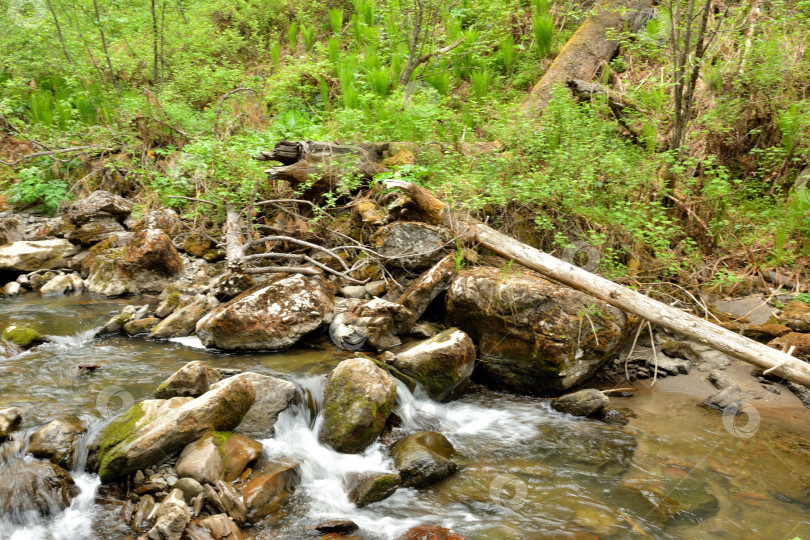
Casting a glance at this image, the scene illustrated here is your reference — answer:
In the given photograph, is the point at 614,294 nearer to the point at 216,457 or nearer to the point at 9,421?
the point at 216,457

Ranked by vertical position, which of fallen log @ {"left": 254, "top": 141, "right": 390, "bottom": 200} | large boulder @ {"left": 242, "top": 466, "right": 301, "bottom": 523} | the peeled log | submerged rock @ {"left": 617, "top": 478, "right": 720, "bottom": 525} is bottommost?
submerged rock @ {"left": 617, "top": 478, "right": 720, "bottom": 525}

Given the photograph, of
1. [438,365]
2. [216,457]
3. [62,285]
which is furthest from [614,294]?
[62,285]

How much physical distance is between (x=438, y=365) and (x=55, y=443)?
3.10m

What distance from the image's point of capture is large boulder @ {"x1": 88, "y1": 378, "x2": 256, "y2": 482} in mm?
3557

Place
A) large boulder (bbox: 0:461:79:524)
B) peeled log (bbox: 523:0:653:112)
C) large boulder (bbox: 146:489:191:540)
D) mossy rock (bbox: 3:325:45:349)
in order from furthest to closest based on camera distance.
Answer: peeled log (bbox: 523:0:653:112) < mossy rock (bbox: 3:325:45:349) < large boulder (bbox: 0:461:79:524) < large boulder (bbox: 146:489:191:540)

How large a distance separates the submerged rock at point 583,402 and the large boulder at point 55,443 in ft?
13.4

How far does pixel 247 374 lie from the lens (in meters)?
4.42

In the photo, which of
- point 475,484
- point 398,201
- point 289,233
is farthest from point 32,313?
point 475,484

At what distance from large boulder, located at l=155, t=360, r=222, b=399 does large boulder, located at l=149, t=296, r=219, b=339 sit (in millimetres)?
1621

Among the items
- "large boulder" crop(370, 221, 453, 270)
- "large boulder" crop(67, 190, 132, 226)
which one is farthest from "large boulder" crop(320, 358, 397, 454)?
"large boulder" crop(67, 190, 132, 226)

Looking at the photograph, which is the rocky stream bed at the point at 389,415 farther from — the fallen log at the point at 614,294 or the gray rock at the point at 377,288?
the fallen log at the point at 614,294

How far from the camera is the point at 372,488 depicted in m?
3.73

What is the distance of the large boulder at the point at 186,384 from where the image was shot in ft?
14.2

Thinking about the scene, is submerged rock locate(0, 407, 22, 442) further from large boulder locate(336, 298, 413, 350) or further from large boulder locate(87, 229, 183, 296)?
large boulder locate(87, 229, 183, 296)
